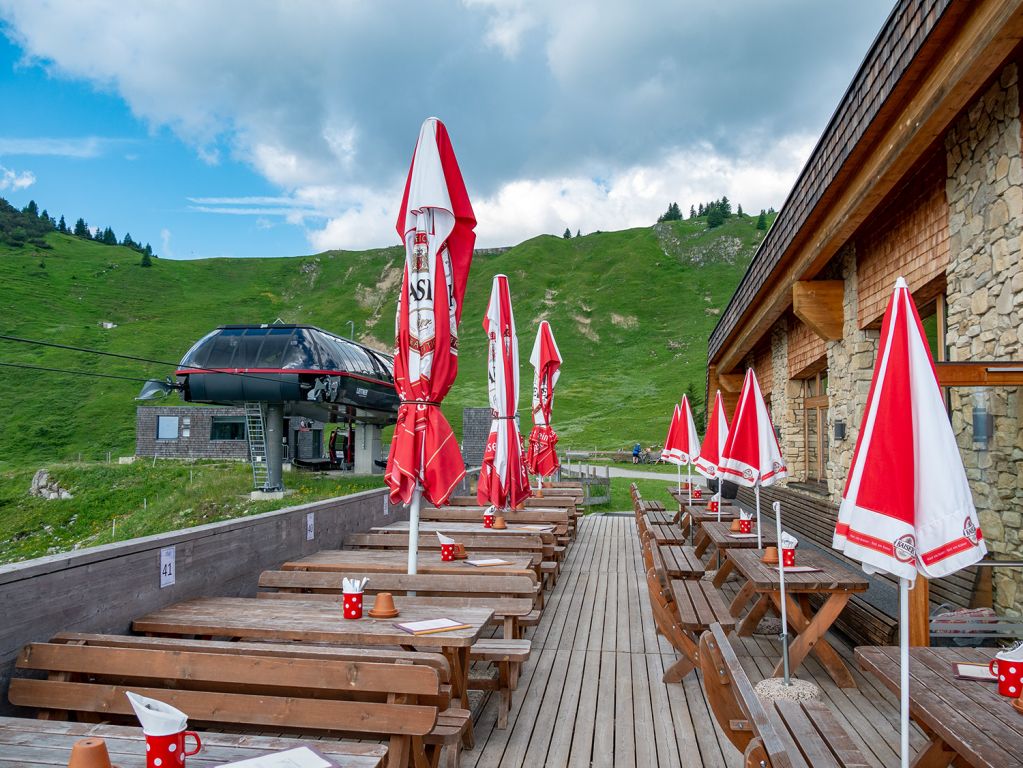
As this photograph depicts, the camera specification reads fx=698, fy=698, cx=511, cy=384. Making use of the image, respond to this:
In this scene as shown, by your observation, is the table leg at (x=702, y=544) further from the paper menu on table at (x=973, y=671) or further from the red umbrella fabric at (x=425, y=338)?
the paper menu on table at (x=973, y=671)

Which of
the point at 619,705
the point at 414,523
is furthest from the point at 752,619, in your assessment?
the point at 414,523

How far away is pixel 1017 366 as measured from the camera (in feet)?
12.8

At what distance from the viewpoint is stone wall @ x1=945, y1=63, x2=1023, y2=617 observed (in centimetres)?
425

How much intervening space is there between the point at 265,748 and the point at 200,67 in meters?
10.7

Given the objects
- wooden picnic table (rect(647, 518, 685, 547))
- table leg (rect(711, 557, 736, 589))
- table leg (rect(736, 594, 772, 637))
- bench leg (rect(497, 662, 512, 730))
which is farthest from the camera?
wooden picnic table (rect(647, 518, 685, 547))

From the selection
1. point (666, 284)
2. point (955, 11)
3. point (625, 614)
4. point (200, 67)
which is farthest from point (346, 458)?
point (666, 284)

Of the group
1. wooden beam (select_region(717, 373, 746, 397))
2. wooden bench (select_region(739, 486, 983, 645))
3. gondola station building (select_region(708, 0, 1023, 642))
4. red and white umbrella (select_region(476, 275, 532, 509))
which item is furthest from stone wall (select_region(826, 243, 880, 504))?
wooden beam (select_region(717, 373, 746, 397))

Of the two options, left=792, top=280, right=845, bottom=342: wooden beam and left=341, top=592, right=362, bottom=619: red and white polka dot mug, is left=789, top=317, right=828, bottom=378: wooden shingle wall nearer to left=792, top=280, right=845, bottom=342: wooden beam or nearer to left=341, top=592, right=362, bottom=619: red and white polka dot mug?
left=792, top=280, right=845, bottom=342: wooden beam

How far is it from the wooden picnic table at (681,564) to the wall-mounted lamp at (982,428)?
2.27 meters

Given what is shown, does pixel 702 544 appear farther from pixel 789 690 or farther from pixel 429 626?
pixel 429 626

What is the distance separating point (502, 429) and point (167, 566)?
334 centimetres

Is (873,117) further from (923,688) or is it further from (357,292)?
(357,292)

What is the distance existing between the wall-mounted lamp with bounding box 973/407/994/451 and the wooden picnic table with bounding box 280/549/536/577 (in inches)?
124

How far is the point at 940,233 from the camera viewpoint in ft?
17.9
